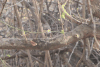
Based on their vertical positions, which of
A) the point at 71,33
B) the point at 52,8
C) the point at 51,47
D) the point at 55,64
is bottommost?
the point at 55,64

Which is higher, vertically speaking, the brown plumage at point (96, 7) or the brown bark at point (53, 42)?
the brown plumage at point (96, 7)

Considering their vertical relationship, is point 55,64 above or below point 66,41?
below

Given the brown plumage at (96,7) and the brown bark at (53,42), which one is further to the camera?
the brown plumage at (96,7)

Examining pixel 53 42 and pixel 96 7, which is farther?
pixel 96 7

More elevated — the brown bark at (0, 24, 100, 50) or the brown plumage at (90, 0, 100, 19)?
the brown plumage at (90, 0, 100, 19)

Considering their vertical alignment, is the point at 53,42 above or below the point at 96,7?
below

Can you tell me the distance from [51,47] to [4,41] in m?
0.44

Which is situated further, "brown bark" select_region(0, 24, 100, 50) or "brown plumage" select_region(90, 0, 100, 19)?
"brown plumage" select_region(90, 0, 100, 19)

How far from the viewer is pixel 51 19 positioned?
10.0ft

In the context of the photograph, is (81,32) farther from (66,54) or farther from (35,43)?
(66,54)

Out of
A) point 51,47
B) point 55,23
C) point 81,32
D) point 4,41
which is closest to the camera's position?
point 4,41

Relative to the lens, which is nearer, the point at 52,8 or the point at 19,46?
the point at 19,46

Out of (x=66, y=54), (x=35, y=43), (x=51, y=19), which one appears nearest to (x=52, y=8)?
(x=51, y=19)

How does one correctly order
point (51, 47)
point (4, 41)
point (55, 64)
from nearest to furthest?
point (4, 41)
point (51, 47)
point (55, 64)
